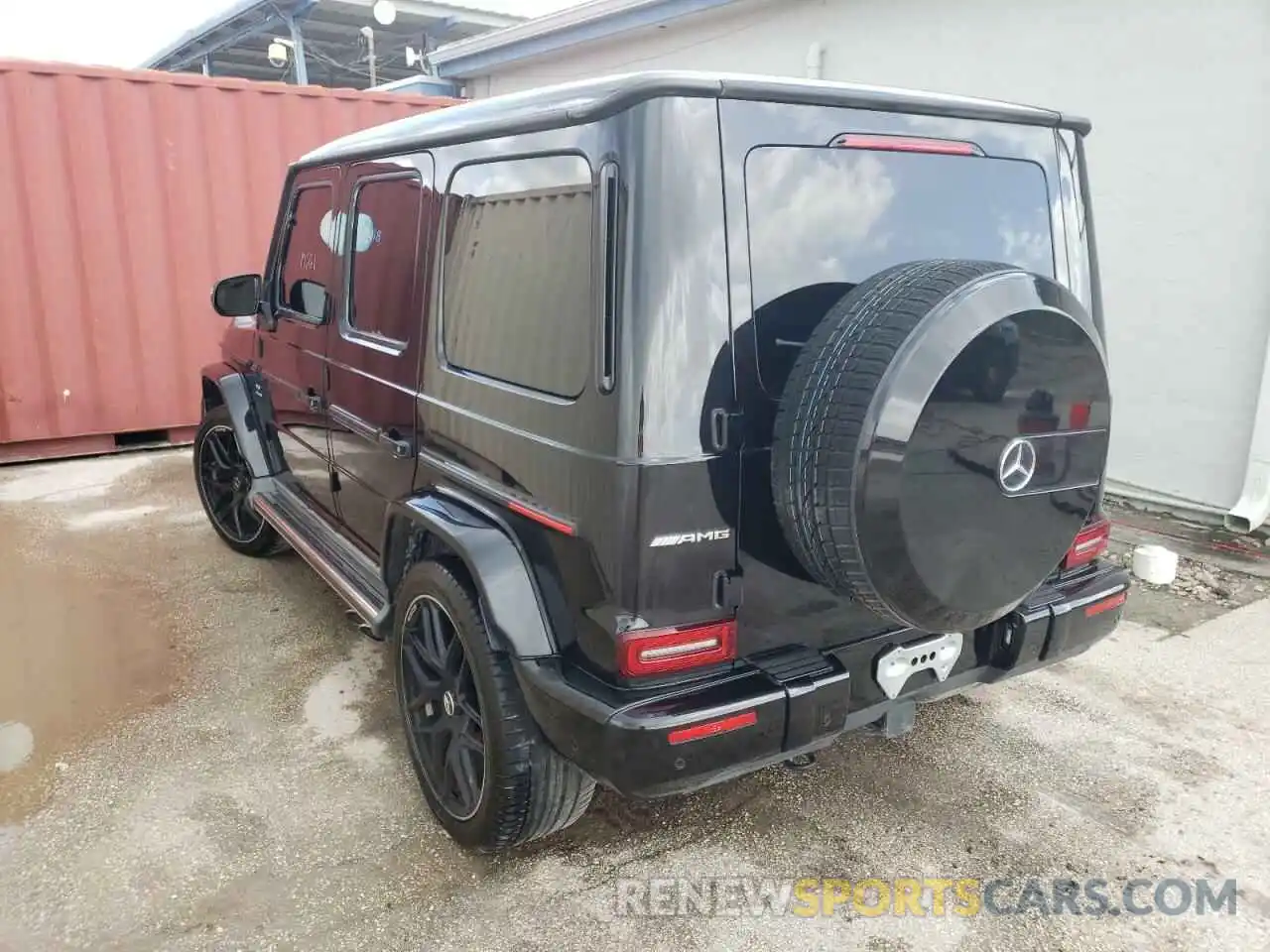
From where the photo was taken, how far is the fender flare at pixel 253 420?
4.49 metres

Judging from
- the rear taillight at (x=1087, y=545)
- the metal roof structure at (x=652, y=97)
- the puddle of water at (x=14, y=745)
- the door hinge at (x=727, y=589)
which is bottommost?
the puddle of water at (x=14, y=745)

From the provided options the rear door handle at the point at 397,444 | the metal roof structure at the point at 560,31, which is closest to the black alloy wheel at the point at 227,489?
the rear door handle at the point at 397,444

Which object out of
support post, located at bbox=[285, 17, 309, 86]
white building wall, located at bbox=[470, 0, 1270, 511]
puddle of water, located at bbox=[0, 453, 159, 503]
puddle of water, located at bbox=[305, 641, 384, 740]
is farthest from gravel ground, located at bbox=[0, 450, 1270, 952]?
support post, located at bbox=[285, 17, 309, 86]

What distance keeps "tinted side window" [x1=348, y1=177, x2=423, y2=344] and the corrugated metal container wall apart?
15.3 ft

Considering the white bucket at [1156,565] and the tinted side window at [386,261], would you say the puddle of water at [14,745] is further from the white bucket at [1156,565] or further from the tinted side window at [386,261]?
the white bucket at [1156,565]

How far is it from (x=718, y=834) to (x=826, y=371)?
1.47 metres

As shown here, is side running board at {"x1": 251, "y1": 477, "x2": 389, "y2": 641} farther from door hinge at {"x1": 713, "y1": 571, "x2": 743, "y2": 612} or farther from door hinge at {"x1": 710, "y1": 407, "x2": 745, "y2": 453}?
door hinge at {"x1": 710, "y1": 407, "x2": 745, "y2": 453}

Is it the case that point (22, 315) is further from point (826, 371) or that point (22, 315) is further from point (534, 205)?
point (826, 371)

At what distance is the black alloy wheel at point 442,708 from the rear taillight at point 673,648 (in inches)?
22.5

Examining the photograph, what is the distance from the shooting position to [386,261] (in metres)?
3.06

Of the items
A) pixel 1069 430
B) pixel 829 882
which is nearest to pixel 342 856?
pixel 829 882

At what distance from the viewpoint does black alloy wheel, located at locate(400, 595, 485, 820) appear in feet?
8.47

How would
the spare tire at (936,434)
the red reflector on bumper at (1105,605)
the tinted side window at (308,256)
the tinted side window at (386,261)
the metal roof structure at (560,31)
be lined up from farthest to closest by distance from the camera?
the metal roof structure at (560,31), the tinted side window at (308,256), the tinted side window at (386,261), the red reflector on bumper at (1105,605), the spare tire at (936,434)

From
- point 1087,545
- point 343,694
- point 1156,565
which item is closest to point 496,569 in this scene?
point 343,694
